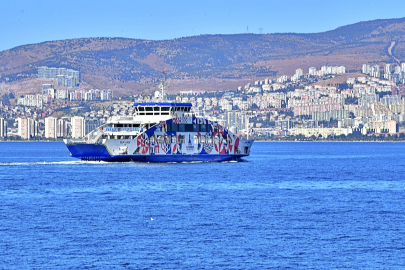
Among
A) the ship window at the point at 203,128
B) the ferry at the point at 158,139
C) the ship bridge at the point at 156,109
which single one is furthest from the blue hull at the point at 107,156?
→ the ship bridge at the point at 156,109

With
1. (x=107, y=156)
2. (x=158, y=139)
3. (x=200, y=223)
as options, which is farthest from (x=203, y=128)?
(x=200, y=223)

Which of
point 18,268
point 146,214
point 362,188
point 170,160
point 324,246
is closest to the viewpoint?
point 18,268

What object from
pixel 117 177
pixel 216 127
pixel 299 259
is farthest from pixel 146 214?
pixel 216 127

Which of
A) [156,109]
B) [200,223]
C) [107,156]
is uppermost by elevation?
[156,109]

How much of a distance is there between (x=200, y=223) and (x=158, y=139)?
4555 centimetres

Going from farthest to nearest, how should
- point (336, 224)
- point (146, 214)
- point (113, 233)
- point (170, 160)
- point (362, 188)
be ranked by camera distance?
point (170, 160) → point (362, 188) → point (146, 214) → point (336, 224) → point (113, 233)

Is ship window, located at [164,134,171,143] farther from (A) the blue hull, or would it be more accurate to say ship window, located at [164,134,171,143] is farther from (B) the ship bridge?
(B) the ship bridge

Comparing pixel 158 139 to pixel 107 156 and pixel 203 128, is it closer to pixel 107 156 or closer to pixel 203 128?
pixel 107 156

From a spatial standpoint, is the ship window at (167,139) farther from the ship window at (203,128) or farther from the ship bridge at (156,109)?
the ship window at (203,128)

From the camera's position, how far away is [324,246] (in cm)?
3419

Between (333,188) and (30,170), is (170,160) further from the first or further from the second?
(333,188)

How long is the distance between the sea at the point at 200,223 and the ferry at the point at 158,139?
14.5 metres

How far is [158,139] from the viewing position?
85.4 meters

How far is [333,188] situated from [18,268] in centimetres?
3491
